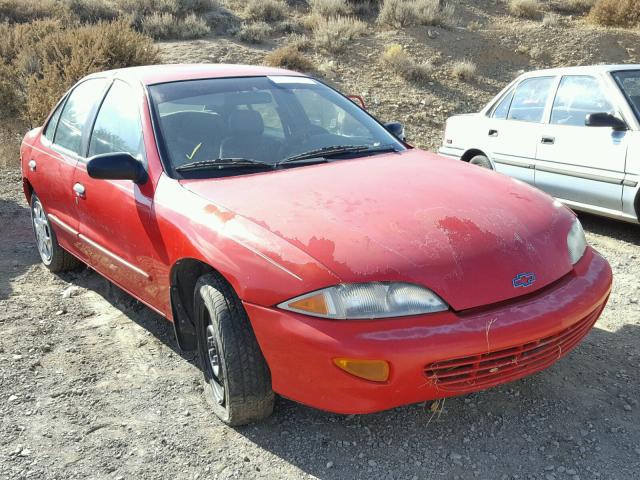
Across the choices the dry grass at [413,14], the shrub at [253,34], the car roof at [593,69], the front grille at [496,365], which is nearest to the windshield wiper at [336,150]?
the front grille at [496,365]

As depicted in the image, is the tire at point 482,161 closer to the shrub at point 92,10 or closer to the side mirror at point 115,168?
the side mirror at point 115,168

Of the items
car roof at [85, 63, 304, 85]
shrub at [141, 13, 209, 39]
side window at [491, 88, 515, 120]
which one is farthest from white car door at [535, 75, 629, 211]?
shrub at [141, 13, 209, 39]

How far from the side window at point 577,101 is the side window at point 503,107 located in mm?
606

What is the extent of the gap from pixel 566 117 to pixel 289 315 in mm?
4570

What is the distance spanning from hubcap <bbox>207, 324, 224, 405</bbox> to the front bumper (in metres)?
0.44

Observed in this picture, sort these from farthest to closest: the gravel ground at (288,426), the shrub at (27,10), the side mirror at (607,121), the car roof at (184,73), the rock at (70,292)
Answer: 1. the shrub at (27,10)
2. the side mirror at (607,121)
3. the rock at (70,292)
4. the car roof at (184,73)
5. the gravel ground at (288,426)

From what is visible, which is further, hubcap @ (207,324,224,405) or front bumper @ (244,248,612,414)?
hubcap @ (207,324,224,405)

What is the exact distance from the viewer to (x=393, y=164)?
354 centimetres

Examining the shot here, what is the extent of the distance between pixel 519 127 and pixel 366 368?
4.71 metres

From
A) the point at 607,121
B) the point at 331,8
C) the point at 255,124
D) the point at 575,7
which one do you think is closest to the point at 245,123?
the point at 255,124

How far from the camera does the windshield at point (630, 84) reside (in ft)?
18.2

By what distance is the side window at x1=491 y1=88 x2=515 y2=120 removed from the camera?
264 inches

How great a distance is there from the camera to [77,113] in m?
4.47

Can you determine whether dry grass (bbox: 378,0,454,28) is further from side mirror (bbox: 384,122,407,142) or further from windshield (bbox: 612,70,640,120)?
side mirror (bbox: 384,122,407,142)
